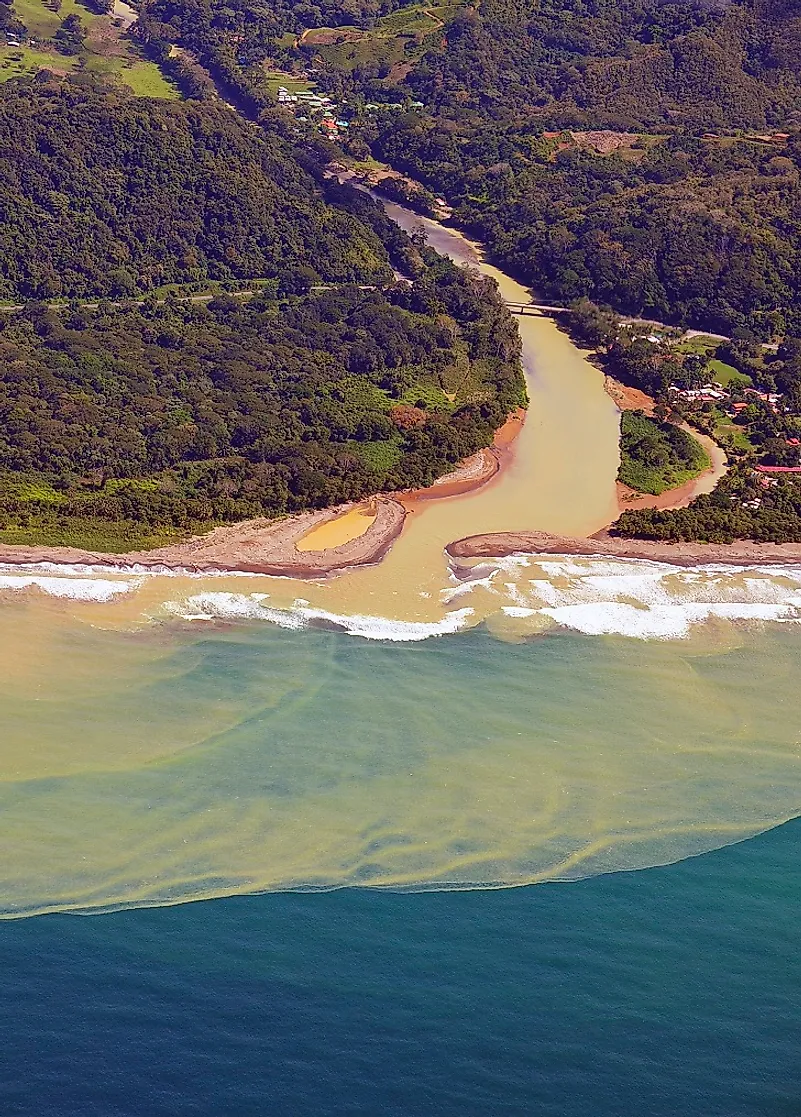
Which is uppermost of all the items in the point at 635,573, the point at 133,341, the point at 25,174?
the point at 25,174

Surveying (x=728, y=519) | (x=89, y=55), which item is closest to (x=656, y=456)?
(x=728, y=519)

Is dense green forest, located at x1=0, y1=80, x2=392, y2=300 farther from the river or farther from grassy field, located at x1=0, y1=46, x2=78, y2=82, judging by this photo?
the river

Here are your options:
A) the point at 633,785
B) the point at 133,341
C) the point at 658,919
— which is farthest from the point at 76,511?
the point at 658,919

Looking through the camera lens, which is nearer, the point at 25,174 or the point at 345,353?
the point at 345,353

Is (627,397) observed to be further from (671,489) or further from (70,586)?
(70,586)

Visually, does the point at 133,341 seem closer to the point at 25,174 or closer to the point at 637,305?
the point at 25,174

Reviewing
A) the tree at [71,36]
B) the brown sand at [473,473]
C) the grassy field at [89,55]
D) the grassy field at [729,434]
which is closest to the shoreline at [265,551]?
the brown sand at [473,473]

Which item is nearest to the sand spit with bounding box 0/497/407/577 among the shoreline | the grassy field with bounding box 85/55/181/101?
the shoreline
